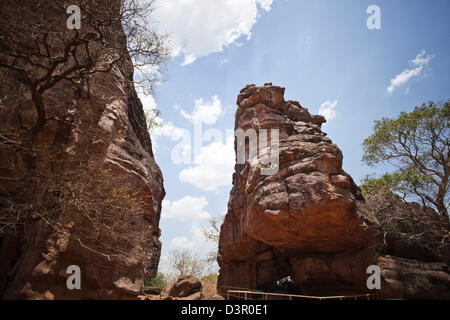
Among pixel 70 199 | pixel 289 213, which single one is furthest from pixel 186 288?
pixel 70 199

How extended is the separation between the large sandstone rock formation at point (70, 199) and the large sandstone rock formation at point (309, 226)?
7890 millimetres

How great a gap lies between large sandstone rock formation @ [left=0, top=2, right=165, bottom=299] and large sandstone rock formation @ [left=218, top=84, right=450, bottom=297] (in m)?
7.89

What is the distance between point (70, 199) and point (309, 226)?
1222 cm

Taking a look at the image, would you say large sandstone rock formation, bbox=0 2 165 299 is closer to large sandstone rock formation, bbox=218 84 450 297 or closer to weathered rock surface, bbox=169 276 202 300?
large sandstone rock formation, bbox=218 84 450 297

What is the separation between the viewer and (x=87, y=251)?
8.65 meters

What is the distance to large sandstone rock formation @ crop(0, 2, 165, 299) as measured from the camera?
7816 millimetres

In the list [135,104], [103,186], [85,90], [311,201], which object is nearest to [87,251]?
[103,186]

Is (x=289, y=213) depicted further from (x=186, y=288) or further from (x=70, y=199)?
(x=70, y=199)

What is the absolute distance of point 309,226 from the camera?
1498 cm

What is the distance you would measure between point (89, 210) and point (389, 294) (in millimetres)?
15217

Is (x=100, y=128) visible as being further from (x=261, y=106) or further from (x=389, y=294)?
(x=389, y=294)

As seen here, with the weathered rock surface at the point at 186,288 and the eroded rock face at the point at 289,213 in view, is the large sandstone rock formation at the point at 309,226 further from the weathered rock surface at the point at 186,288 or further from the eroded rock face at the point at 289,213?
the weathered rock surface at the point at 186,288

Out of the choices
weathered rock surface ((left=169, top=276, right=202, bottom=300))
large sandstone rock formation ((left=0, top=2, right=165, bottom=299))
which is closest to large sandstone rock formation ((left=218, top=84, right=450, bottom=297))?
weathered rock surface ((left=169, top=276, right=202, bottom=300))

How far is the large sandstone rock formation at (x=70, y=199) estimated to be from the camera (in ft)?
25.6
